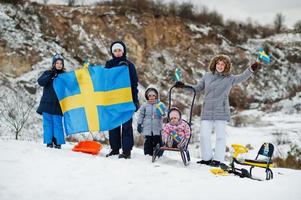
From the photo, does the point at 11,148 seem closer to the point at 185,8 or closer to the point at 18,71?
the point at 18,71

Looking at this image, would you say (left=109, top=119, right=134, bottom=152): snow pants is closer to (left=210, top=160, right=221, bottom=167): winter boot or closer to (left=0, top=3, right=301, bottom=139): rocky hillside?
(left=210, top=160, right=221, bottom=167): winter boot

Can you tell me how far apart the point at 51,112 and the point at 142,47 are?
53.4 ft

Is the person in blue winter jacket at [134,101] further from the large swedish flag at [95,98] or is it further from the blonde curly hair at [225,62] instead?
the blonde curly hair at [225,62]

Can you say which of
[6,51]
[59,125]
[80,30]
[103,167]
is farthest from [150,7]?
[103,167]

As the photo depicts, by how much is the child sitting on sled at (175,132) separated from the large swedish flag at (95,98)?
67 cm

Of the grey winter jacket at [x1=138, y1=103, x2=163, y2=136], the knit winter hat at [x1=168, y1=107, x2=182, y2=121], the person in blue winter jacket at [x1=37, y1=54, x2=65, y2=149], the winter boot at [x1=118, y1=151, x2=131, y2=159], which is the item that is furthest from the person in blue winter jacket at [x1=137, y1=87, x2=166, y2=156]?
the person in blue winter jacket at [x1=37, y1=54, x2=65, y2=149]

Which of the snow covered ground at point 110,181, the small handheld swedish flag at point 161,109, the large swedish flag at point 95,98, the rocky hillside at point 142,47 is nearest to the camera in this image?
the snow covered ground at point 110,181

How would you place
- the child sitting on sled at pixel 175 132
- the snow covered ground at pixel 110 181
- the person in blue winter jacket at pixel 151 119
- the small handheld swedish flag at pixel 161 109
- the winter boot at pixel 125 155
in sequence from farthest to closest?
the person in blue winter jacket at pixel 151 119 → the small handheld swedish flag at pixel 161 109 → the child sitting on sled at pixel 175 132 → the winter boot at pixel 125 155 → the snow covered ground at pixel 110 181

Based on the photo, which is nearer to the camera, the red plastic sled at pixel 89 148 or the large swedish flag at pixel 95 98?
the large swedish flag at pixel 95 98

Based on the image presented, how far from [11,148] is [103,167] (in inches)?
63.5

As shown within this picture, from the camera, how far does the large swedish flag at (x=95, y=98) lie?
6.37 metres

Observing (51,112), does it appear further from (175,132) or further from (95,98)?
(175,132)

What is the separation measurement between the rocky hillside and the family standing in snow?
5799 mm

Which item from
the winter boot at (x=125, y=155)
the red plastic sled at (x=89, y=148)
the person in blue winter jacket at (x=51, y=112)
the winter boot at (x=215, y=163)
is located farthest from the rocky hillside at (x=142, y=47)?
the winter boot at (x=215, y=163)
